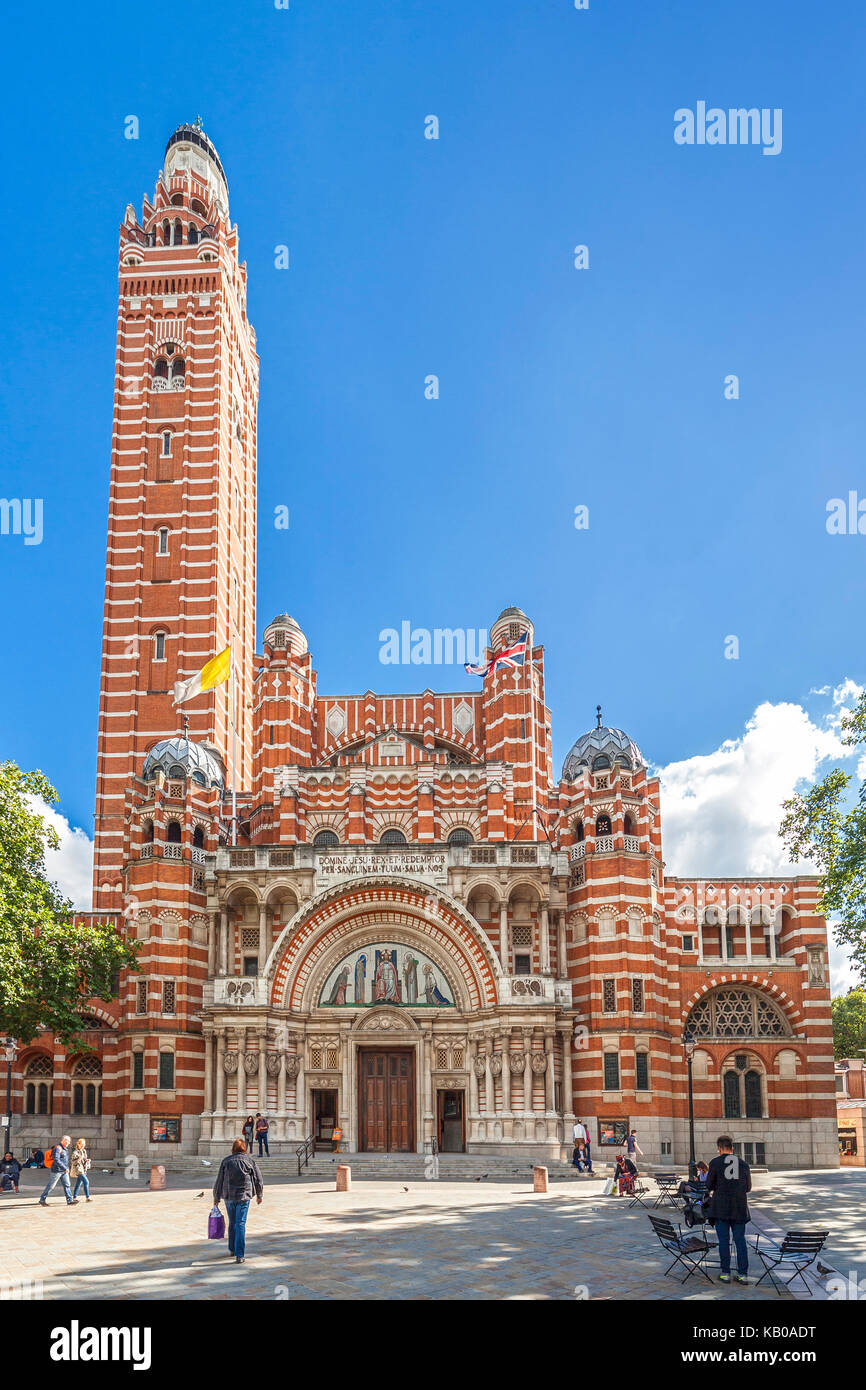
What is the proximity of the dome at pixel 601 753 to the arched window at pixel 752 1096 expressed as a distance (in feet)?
42.7

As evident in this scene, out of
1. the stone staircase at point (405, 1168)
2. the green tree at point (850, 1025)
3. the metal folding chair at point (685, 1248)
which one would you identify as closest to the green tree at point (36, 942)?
the stone staircase at point (405, 1168)

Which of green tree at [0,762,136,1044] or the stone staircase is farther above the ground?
green tree at [0,762,136,1044]

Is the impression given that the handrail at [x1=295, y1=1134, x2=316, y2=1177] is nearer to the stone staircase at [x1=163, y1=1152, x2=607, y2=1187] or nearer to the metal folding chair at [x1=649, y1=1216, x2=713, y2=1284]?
the stone staircase at [x1=163, y1=1152, x2=607, y2=1187]

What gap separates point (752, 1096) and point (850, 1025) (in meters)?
29.3

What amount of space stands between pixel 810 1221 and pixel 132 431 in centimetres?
5321

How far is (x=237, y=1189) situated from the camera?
1770 centimetres

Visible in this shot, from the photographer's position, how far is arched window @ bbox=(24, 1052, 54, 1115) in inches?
1943

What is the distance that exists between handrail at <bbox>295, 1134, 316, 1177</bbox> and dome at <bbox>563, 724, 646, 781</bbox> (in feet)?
58.1

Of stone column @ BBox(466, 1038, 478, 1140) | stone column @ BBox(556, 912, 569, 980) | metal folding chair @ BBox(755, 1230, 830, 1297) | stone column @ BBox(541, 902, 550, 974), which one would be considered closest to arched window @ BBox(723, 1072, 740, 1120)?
stone column @ BBox(556, 912, 569, 980)

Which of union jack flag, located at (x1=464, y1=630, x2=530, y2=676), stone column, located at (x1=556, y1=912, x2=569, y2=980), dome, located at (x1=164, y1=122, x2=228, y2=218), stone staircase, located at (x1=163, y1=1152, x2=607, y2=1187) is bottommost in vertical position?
stone staircase, located at (x1=163, y1=1152, x2=607, y2=1187)

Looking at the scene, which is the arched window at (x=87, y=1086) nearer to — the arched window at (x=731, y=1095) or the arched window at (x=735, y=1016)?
the arched window at (x=735, y=1016)

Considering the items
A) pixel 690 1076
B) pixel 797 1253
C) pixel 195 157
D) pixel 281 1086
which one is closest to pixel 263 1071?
pixel 281 1086

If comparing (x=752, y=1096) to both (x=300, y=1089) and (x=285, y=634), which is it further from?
(x=285, y=634)

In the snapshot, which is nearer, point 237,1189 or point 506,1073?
point 237,1189
